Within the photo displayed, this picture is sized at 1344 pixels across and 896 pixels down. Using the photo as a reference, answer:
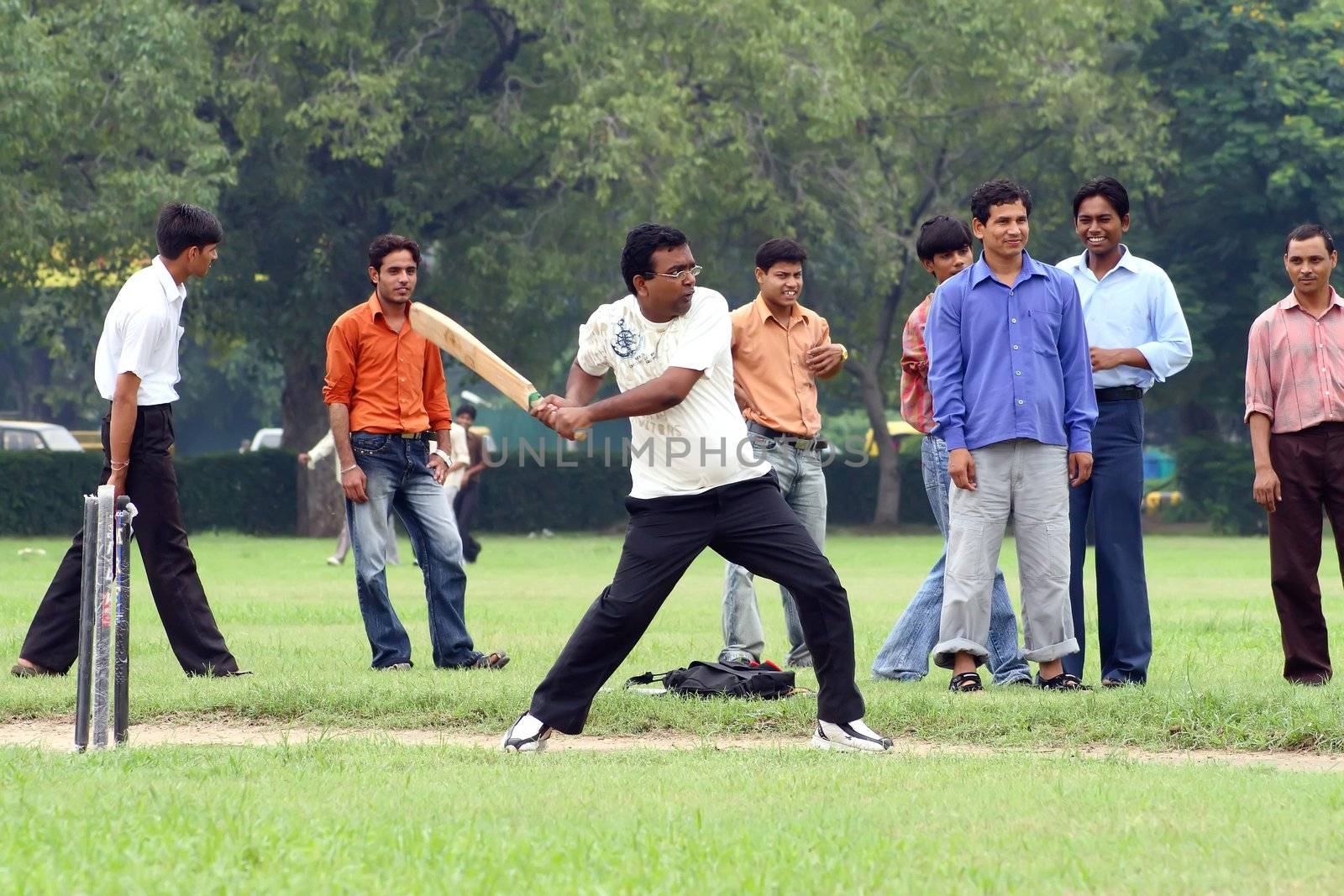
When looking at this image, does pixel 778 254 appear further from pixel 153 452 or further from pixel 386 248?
pixel 153 452

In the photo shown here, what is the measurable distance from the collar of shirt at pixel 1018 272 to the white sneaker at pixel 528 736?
283 cm

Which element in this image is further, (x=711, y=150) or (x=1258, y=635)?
(x=711, y=150)

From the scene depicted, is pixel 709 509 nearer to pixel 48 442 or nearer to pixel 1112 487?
pixel 1112 487

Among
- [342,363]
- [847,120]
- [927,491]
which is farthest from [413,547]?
[847,120]

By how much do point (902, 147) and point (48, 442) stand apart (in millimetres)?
20822

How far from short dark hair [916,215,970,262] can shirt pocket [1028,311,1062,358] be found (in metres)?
0.94

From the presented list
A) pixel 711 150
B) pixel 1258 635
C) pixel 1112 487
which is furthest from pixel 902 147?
pixel 1112 487

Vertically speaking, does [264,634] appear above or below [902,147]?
below

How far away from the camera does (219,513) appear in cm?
3184

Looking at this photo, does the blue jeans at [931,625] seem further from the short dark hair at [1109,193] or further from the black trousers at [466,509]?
the black trousers at [466,509]

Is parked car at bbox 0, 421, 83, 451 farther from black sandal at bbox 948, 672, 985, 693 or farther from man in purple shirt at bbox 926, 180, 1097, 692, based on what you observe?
man in purple shirt at bbox 926, 180, 1097, 692

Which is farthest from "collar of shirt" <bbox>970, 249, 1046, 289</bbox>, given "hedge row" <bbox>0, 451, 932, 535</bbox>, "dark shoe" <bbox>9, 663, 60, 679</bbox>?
"hedge row" <bbox>0, 451, 932, 535</bbox>

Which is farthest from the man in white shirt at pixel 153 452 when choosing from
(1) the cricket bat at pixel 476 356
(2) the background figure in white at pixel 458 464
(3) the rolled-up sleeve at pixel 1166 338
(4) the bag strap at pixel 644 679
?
(2) the background figure in white at pixel 458 464

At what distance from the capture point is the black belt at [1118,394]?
8.66 m
